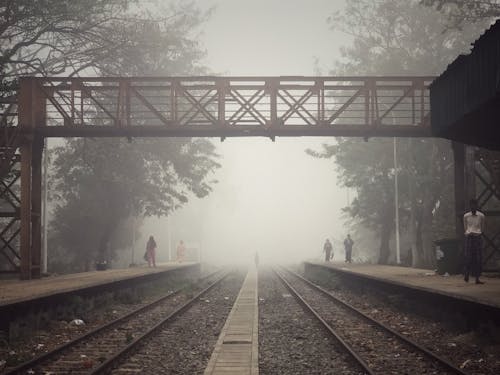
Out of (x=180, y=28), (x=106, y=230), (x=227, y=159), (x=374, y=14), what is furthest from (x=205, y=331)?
(x=227, y=159)

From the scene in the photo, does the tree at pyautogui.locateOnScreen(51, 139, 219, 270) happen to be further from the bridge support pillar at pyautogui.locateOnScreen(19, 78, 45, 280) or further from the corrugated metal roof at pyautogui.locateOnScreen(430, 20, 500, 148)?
the corrugated metal roof at pyautogui.locateOnScreen(430, 20, 500, 148)

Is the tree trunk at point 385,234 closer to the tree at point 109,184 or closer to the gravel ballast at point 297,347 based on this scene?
the tree at point 109,184

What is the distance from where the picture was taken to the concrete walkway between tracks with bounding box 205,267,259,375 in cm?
754

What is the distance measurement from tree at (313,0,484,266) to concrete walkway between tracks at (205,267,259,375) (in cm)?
1868

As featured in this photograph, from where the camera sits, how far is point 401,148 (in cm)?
3266

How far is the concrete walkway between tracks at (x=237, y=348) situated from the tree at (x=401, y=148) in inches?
735

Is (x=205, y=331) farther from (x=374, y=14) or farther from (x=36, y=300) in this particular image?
(x=374, y=14)

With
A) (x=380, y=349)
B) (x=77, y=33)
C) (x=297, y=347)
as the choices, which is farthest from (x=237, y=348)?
(x=77, y=33)

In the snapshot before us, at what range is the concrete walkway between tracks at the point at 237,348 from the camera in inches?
297

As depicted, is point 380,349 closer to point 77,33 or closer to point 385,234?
point 77,33

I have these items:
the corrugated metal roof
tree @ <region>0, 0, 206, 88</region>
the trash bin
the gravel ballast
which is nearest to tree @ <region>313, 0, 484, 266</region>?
the trash bin

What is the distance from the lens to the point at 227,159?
86.6 m

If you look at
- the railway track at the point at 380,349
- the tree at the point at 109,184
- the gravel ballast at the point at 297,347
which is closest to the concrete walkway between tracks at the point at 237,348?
the gravel ballast at the point at 297,347

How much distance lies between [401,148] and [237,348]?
2584cm
